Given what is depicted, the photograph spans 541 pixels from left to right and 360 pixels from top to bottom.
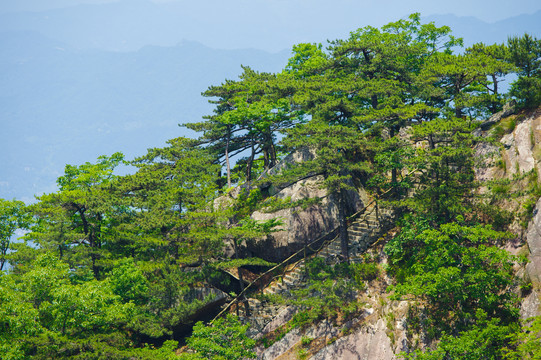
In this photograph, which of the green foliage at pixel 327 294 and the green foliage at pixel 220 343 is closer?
the green foliage at pixel 220 343

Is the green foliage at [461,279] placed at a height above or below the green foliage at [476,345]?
above

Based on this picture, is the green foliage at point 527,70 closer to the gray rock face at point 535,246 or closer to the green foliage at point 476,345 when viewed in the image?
the gray rock face at point 535,246

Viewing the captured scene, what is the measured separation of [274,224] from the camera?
26.4 m

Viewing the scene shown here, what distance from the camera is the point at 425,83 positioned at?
93.0 feet

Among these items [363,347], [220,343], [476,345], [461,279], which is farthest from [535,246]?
[220,343]

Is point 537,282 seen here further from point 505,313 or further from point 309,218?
point 309,218

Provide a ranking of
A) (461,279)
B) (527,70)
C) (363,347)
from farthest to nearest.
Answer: (527,70)
(363,347)
(461,279)

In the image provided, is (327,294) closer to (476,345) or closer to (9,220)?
(476,345)

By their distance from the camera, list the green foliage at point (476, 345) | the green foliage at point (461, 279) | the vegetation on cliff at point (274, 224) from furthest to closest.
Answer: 1. the vegetation on cliff at point (274, 224)
2. the green foliage at point (461, 279)
3. the green foliage at point (476, 345)

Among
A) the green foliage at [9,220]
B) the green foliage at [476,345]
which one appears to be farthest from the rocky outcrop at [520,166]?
the green foliage at [9,220]

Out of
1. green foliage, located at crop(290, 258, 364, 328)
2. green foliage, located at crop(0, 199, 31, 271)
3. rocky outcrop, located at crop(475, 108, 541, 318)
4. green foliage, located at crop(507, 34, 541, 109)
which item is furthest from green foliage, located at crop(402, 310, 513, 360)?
green foliage, located at crop(0, 199, 31, 271)

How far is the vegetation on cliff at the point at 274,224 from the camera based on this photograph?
18.9m

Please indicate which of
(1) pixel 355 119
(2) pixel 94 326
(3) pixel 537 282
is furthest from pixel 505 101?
(2) pixel 94 326

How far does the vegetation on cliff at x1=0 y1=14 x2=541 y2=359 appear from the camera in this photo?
18891 millimetres
